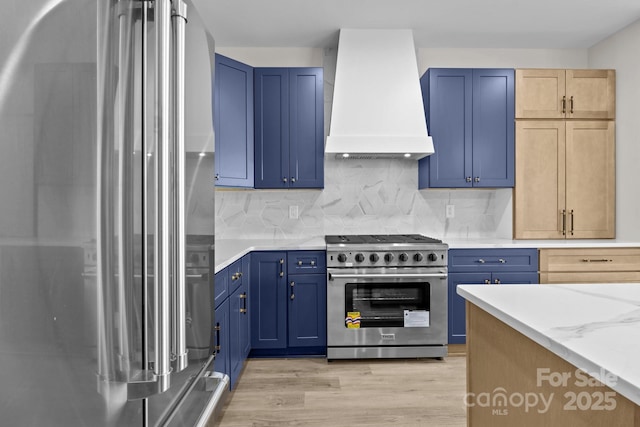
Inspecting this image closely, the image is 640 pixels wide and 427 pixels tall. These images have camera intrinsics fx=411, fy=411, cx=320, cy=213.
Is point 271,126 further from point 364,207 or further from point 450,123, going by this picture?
point 450,123

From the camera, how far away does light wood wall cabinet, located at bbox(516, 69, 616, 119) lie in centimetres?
351

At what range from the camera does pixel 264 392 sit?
→ 269cm

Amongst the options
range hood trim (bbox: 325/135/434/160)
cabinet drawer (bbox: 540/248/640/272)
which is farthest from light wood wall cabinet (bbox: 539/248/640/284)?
range hood trim (bbox: 325/135/434/160)

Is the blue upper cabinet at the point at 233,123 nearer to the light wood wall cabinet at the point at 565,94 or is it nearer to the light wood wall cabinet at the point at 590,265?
the light wood wall cabinet at the point at 565,94

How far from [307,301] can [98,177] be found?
9.07 ft

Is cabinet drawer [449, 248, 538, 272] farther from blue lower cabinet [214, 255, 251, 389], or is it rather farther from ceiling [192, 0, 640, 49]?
ceiling [192, 0, 640, 49]

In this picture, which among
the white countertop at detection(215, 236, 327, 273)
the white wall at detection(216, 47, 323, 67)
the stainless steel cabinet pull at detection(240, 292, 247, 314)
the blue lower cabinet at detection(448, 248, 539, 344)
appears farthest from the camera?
the white wall at detection(216, 47, 323, 67)

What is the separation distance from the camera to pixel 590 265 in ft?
10.7

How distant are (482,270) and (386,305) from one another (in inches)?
32.7

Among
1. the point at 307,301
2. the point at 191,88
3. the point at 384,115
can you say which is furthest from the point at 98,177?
the point at 384,115

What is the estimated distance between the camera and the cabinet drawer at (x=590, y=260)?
10.7 feet

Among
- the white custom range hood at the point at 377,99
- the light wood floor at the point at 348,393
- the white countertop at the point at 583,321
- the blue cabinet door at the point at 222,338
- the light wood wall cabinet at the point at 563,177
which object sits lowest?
the light wood floor at the point at 348,393

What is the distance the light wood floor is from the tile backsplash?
1.22 m

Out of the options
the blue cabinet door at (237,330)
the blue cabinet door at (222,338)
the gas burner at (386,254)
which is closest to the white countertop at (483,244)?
the gas burner at (386,254)
